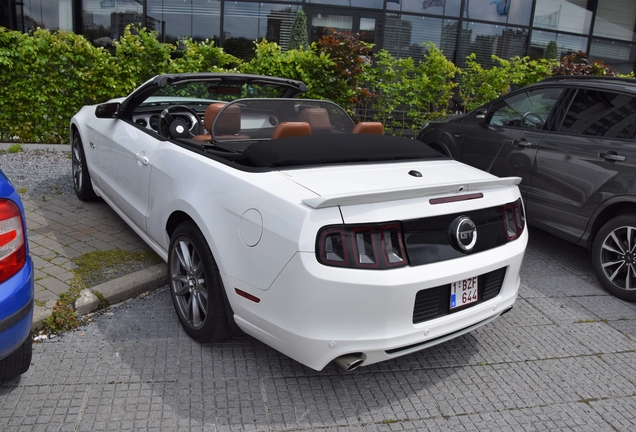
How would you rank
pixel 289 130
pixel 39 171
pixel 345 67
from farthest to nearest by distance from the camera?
pixel 345 67, pixel 39 171, pixel 289 130

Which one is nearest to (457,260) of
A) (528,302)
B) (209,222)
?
(209,222)

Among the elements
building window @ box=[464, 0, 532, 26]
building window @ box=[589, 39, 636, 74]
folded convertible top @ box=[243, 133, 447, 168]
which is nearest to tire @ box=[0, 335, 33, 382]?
folded convertible top @ box=[243, 133, 447, 168]

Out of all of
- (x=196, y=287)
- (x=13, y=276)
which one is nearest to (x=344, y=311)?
(x=196, y=287)

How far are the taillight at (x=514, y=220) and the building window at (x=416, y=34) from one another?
12.1 m

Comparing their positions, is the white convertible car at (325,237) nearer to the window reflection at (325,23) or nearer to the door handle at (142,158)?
the door handle at (142,158)

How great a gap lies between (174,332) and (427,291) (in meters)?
1.70

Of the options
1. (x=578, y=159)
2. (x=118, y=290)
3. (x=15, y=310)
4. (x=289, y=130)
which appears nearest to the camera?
(x=15, y=310)

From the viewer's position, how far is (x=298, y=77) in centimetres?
912

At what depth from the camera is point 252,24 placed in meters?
13.9

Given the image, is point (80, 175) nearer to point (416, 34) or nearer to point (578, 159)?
point (578, 159)

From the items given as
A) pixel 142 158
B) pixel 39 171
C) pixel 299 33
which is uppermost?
pixel 299 33

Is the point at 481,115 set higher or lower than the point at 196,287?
higher

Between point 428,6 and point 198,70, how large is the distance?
8.27 meters

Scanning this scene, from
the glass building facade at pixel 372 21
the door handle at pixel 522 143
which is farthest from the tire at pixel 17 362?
the glass building facade at pixel 372 21
